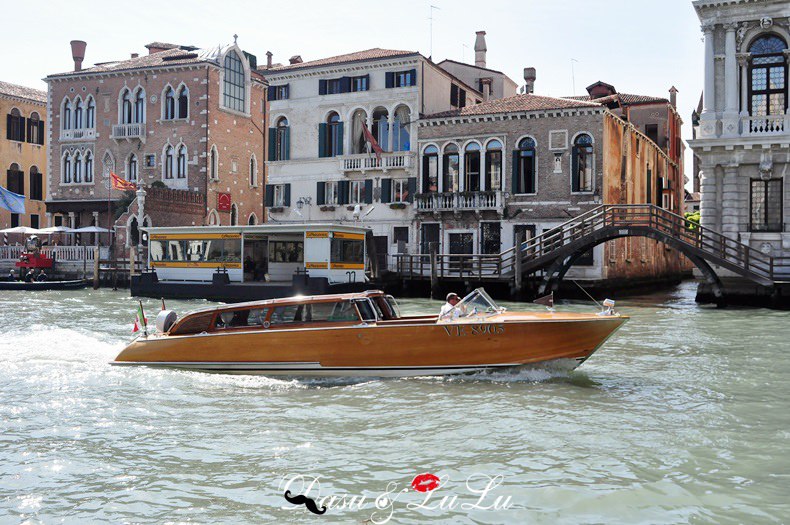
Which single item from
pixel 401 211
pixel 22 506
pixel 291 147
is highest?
pixel 291 147

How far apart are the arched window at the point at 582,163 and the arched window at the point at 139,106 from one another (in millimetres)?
22314

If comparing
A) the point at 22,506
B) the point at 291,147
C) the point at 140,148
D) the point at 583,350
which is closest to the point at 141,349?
the point at 22,506

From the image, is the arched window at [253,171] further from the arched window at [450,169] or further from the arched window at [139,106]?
the arched window at [450,169]

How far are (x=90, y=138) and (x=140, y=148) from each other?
10.2 feet

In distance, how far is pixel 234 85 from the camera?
40.2 meters

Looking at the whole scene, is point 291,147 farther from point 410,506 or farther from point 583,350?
point 410,506

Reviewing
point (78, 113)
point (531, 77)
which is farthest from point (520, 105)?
point (78, 113)

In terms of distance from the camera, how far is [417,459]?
24.6ft

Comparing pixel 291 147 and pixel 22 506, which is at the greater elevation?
pixel 291 147

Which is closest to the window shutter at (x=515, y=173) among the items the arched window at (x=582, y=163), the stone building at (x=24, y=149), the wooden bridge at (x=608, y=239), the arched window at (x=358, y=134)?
the arched window at (x=582, y=163)

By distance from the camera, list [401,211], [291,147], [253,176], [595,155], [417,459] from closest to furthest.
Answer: [417,459] < [595,155] < [401,211] < [291,147] < [253,176]

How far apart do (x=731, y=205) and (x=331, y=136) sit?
17293 mm

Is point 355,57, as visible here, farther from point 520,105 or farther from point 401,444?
point 401,444

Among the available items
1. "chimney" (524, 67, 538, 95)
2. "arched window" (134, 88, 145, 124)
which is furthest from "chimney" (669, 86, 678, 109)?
"arched window" (134, 88, 145, 124)
